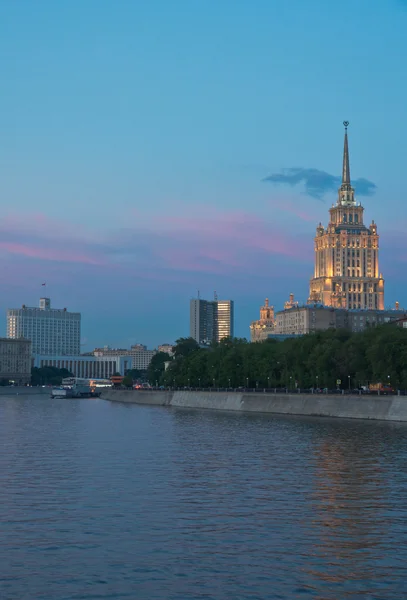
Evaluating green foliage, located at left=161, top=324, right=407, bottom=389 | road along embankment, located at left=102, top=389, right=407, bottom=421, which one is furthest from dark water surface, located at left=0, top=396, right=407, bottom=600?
green foliage, located at left=161, top=324, right=407, bottom=389

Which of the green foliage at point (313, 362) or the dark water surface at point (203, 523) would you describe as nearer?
the dark water surface at point (203, 523)

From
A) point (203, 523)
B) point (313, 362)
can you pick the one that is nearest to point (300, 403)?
point (313, 362)

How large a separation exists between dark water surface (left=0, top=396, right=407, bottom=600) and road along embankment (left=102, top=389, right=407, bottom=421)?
37863mm

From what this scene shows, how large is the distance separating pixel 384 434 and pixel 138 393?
123 metres

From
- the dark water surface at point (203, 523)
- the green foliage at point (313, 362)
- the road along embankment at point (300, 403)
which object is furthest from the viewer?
the green foliage at point (313, 362)

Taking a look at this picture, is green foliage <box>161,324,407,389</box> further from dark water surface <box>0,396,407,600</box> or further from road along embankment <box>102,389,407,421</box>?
dark water surface <box>0,396,407,600</box>

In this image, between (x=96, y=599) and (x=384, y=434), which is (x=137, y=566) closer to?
(x=96, y=599)

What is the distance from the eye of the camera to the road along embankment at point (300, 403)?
100562 mm

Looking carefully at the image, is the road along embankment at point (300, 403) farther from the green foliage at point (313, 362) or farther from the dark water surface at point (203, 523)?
the dark water surface at point (203, 523)

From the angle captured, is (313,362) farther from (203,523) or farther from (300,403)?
(203,523)

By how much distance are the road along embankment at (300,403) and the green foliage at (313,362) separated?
19.2ft

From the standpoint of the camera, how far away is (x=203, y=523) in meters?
34.2

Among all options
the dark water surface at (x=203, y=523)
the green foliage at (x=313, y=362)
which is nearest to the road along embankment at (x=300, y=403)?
the green foliage at (x=313, y=362)

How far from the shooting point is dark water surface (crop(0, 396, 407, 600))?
2575 cm
